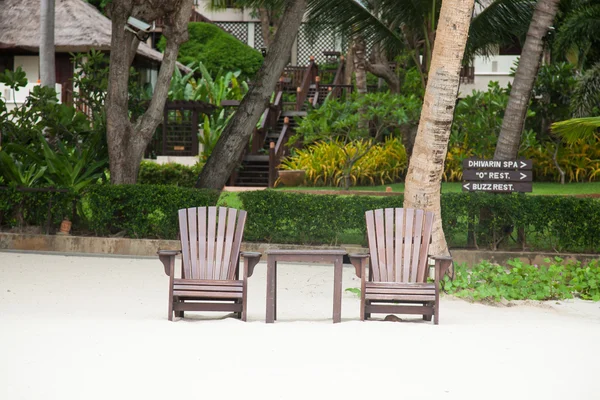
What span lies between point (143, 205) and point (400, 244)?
236 inches

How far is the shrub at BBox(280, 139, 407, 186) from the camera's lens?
758 inches

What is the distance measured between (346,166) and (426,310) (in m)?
11.2

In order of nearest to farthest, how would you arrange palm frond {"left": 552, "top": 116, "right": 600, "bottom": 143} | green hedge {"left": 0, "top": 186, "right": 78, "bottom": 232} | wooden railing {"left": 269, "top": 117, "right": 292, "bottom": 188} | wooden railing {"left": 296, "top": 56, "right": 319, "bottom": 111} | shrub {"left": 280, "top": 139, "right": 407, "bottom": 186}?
palm frond {"left": 552, "top": 116, "right": 600, "bottom": 143}
green hedge {"left": 0, "top": 186, "right": 78, "bottom": 232}
shrub {"left": 280, "top": 139, "right": 407, "bottom": 186}
wooden railing {"left": 269, "top": 117, "right": 292, "bottom": 188}
wooden railing {"left": 296, "top": 56, "right": 319, "bottom": 111}

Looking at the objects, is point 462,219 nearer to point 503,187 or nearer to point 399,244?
point 503,187

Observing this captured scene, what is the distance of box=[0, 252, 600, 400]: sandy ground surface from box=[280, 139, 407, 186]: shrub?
1039 centimetres

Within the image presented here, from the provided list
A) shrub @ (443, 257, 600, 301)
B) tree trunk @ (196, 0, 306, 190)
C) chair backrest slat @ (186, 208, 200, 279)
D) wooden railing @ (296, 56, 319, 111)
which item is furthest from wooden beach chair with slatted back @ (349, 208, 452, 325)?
wooden railing @ (296, 56, 319, 111)

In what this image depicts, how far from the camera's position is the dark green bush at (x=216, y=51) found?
102 feet

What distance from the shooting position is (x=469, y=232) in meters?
12.3

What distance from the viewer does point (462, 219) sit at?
12.2 metres

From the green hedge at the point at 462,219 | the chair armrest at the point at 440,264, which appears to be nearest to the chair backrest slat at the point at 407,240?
the chair armrest at the point at 440,264

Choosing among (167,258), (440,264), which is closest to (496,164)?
(440,264)

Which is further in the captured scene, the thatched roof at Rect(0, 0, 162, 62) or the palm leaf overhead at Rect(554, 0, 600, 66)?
the thatched roof at Rect(0, 0, 162, 62)

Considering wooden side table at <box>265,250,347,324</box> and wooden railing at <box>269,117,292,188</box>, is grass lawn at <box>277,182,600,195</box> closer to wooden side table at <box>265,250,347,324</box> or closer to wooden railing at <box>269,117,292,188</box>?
wooden railing at <box>269,117,292,188</box>

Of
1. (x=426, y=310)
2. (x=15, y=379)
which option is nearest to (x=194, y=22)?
(x=426, y=310)
